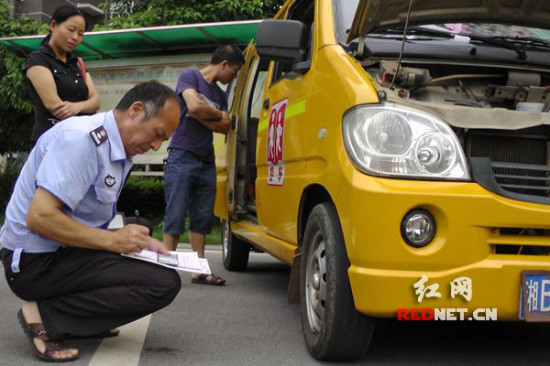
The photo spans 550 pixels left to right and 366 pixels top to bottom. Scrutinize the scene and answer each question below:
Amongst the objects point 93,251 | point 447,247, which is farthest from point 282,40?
point 447,247

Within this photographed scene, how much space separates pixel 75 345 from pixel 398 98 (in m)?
1.81

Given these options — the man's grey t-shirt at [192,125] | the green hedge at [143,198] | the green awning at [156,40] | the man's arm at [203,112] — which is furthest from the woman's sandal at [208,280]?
the green hedge at [143,198]

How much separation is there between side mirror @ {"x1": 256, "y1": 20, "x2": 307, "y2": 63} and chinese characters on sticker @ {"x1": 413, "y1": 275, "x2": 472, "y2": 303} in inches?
62.6

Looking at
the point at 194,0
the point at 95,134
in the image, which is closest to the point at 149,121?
the point at 95,134

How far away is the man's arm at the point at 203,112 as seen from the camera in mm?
5039

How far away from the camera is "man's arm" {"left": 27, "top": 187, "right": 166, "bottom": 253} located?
278 cm

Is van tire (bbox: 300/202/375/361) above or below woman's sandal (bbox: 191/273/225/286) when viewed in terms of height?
above

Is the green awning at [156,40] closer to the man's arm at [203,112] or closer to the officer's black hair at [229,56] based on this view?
the officer's black hair at [229,56]

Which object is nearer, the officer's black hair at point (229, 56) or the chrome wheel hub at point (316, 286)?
the chrome wheel hub at point (316, 286)

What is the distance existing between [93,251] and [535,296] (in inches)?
71.4

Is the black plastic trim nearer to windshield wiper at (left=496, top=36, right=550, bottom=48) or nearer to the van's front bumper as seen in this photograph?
the van's front bumper

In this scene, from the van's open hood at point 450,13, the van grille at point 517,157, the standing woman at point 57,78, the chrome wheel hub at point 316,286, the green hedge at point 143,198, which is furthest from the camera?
the green hedge at point 143,198

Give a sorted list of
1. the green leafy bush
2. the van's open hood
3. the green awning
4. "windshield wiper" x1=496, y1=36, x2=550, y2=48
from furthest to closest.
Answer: the green leafy bush < the green awning < "windshield wiper" x1=496, y1=36, x2=550, y2=48 < the van's open hood

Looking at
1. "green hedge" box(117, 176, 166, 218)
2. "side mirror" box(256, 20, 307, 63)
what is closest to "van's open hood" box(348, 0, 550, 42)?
"side mirror" box(256, 20, 307, 63)
